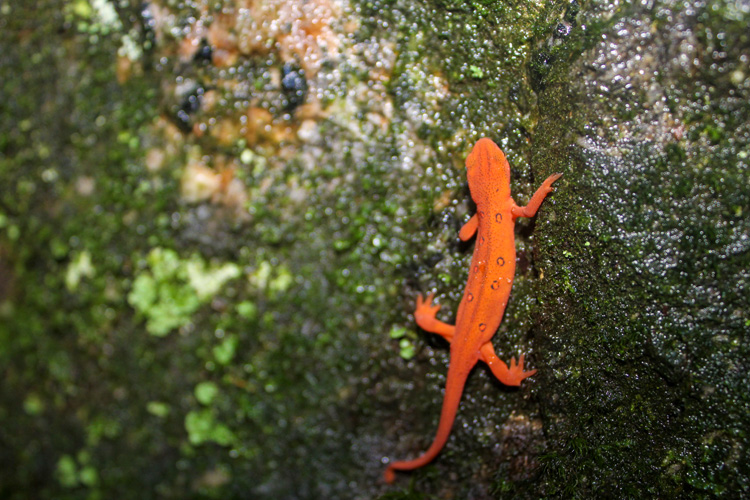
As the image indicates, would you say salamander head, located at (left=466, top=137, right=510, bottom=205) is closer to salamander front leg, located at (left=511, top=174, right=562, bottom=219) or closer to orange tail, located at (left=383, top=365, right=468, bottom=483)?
salamander front leg, located at (left=511, top=174, right=562, bottom=219)

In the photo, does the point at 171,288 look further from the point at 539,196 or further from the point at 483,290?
the point at 539,196

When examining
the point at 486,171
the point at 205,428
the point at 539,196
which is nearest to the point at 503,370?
the point at 539,196

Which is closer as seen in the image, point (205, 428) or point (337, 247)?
point (205, 428)

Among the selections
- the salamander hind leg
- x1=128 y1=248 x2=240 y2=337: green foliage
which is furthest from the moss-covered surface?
the salamander hind leg

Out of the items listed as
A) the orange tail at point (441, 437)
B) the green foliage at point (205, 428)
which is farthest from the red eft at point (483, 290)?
the green foliage at point (205, 428)

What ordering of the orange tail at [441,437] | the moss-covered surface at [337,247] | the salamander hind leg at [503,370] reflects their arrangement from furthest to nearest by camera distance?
the salamander hind leg at [503,370], the orange tail at [441,437], the moss-covered surface at [337,247]

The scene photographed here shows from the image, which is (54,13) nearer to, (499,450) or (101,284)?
(101,284)

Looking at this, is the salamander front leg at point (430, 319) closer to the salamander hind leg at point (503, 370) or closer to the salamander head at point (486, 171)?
the salamander hind leg at point (503, 370)

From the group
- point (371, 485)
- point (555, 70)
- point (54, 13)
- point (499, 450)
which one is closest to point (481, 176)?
point (555, 70)
